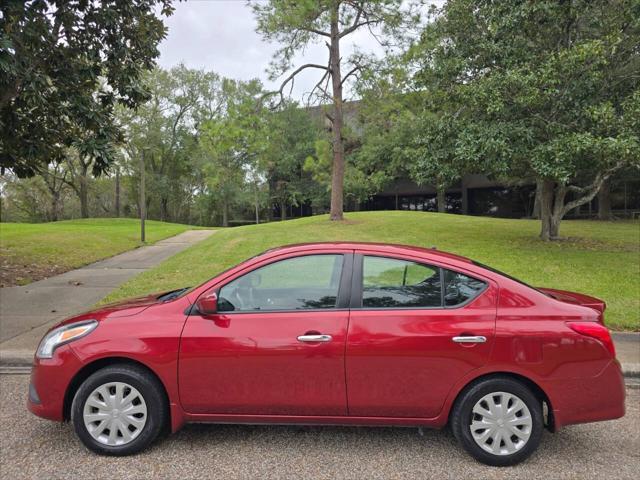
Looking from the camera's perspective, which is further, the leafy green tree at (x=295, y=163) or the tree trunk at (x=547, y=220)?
the leafy green tree at (x=295, y=163)

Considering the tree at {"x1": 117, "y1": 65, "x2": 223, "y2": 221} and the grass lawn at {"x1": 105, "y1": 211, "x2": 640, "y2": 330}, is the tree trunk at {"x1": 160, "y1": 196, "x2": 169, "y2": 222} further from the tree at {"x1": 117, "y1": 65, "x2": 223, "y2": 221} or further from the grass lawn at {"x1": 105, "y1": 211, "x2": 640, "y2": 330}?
the grass lawn at {"x1": 105, "y1": 211, "x2": 640, "y2": 330}

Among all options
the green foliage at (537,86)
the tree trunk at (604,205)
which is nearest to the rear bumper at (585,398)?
the green foliage at (537,86)

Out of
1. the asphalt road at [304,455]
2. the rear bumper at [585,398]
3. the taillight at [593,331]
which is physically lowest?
the asphalt road at [304,455]

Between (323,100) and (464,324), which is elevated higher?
(323,100)

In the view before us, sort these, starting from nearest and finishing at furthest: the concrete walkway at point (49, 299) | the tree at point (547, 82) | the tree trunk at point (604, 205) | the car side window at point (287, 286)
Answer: the car side window at point (287, 286)
the concrete walkway at point (49, 299)
the tree at point (547, 82)
the tree trunk at point (604, 205)

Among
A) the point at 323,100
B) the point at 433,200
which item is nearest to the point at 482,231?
the point at 323,100

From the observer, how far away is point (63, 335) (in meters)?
3.35

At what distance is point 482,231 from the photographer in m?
17.3

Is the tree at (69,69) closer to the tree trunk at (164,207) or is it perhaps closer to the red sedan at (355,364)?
the red sedan at (355,364)

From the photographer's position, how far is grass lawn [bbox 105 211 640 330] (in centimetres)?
877

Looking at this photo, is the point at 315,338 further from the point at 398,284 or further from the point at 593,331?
the point at 593,331

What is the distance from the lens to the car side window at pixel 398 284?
331cm

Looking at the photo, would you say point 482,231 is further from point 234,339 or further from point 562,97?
point 234,339

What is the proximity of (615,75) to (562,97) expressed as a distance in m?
2.04
